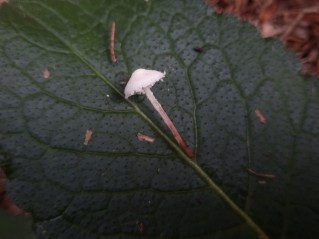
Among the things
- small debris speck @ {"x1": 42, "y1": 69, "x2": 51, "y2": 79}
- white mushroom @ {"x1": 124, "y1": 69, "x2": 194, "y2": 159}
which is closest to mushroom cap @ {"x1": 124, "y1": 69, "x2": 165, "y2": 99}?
white mushroom @ {"x1": 124, "y1": 69, "x2": 194, "y2": 159}

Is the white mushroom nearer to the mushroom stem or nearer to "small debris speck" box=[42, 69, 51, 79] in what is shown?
the mushroom stem

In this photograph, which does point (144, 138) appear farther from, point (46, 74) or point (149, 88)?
point (46, 74)

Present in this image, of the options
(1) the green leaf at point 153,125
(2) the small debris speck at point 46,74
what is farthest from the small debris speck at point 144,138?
(2) the small debris speck at point 46,74

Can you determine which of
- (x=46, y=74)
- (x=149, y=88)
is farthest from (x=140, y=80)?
(x=46, y=74)

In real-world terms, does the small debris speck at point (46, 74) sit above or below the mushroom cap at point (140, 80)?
below

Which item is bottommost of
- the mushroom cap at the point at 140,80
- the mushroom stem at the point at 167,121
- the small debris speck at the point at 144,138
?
the small debris speck at the point at 144,138

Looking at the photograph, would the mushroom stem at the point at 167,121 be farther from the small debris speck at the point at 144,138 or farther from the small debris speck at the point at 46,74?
the small debris speck at the point at 46,74
